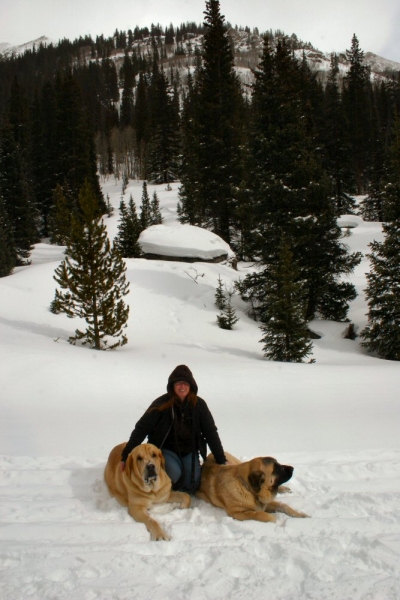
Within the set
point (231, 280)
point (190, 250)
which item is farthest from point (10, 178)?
point (231, 280)

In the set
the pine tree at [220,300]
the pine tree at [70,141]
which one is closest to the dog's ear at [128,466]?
the pine tree at [220,300]

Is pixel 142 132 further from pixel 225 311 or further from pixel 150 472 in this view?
pixel 150 472

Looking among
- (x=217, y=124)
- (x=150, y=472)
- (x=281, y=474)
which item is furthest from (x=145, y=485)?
(x=217, y=124)

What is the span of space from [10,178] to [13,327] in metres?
24.2

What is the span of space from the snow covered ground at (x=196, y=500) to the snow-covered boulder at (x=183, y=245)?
902cm

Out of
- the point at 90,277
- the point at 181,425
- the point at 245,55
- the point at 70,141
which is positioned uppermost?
the point at 245,55

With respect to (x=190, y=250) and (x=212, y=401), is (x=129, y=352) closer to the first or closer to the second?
(x=212, y=401)

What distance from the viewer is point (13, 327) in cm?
1362

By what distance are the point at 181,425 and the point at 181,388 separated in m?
0.46

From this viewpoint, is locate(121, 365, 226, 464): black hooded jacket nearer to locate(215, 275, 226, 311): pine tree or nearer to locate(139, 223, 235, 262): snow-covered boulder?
locate(215, 275, 226, 311): pine tree

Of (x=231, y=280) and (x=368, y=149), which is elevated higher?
(x=368, y=149)

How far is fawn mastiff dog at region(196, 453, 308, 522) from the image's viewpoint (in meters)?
3.80

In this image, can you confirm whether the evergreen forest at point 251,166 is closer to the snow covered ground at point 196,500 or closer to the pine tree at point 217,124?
the pine tree at point 217,124

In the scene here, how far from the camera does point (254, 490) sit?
3846 millimetres
